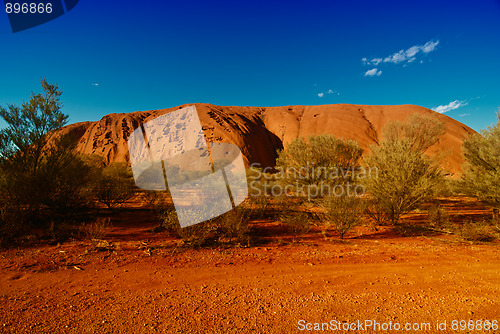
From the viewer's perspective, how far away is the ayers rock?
47.5 m

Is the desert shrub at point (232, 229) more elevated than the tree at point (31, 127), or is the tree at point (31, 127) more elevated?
the tree at point (31, 127)

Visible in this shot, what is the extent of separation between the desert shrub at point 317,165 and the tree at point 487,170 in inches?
200

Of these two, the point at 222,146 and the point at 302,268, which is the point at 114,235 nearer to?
the point at 302,268

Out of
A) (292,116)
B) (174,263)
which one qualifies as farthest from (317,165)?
(292,116)

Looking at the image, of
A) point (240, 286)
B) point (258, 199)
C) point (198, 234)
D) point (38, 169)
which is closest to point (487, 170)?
point (258, 199)

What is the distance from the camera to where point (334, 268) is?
17.3 feet

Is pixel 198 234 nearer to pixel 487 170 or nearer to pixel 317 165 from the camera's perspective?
pixel 317 165

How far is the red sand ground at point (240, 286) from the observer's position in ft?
10.4

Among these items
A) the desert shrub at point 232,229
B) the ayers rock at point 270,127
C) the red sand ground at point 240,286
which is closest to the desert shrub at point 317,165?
the desert shrub at point 232,229

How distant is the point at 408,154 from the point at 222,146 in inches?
1445

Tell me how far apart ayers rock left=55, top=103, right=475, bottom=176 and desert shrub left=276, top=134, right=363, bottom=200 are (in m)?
26.4
